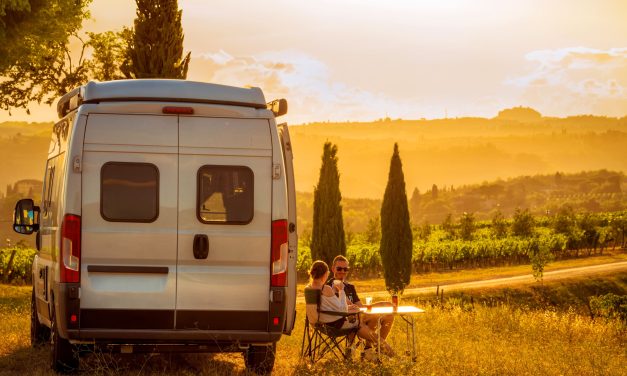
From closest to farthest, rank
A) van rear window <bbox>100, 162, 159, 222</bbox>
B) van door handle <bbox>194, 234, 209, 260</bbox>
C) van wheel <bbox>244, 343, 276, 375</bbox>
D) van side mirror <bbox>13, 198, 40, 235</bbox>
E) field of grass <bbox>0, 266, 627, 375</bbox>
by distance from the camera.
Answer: van rear window <bbox>100, 162, 159, 222</bbox> < van door handle <bbox>194, 234, 209, 260</bbox> < van wheel <bbox>244, 343, 276, 375</bbox> < field of grass <bbox>0, 266, 627, 375</bbox> < van side mirror <bbox>13, 198, 40, 235</bbox>

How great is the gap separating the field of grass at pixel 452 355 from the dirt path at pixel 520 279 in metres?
25.1

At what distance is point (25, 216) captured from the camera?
36.1 feet

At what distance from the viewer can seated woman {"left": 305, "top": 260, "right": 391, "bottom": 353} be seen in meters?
11.2

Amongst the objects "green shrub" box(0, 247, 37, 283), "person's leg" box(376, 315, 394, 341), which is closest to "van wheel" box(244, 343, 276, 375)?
"person's leg" box(376, 315, 394, 341)

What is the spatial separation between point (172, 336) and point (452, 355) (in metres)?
4.19

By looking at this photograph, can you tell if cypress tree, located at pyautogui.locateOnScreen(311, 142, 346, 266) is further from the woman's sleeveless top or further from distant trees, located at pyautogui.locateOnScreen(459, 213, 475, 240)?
distant trees, located at pyautogui.locateOnScreen(459, 213, 475, 240)

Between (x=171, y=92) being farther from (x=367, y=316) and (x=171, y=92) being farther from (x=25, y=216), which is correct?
(x=367, y=316)

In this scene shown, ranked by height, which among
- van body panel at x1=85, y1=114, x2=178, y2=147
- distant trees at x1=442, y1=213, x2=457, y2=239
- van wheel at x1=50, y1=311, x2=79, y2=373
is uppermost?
van body panel at x1=85, y1=114, x2=178, y2=147

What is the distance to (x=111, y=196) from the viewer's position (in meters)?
8.80

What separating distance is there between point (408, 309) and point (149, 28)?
511 inches

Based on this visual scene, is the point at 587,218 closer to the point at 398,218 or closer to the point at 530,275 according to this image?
the point at 530,275

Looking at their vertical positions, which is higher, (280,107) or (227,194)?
(280,107)

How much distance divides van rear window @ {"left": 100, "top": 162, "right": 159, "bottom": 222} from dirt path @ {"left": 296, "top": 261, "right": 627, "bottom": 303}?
1314 inches

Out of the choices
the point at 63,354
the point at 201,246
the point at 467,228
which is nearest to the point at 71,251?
the point at 201,246
